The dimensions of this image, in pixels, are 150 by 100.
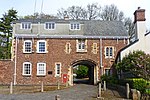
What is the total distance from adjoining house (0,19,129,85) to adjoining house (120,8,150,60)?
4.71 meters

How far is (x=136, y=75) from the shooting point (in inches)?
1009

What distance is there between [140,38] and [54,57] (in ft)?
38.5

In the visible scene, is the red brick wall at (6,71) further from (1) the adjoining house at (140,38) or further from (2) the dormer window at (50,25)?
(1) the adjoining house at (140,38)

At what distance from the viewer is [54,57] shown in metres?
34.9

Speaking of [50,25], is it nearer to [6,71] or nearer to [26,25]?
[26,25]

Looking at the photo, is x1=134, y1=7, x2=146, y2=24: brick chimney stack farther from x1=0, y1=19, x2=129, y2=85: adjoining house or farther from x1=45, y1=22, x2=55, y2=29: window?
x1=45, y1=22, x2=55, y2=29: window

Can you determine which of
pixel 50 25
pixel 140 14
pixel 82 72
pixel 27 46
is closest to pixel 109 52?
pixel 140 14

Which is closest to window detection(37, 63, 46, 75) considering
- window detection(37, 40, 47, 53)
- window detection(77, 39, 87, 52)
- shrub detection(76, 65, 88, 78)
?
window detection(37, 40, 47, 53)

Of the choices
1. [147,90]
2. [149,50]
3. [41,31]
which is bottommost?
[147,90]

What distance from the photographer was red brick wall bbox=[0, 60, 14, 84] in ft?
111

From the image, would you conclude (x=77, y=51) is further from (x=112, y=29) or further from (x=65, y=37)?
(x=112, y=29)

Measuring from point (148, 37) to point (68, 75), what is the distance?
38.5ft

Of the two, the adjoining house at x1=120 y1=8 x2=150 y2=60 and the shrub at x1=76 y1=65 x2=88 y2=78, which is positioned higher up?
the adjoining house at x1=120 y1=8 x2=150 y2=60

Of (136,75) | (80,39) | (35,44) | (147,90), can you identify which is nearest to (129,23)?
(80,39)
